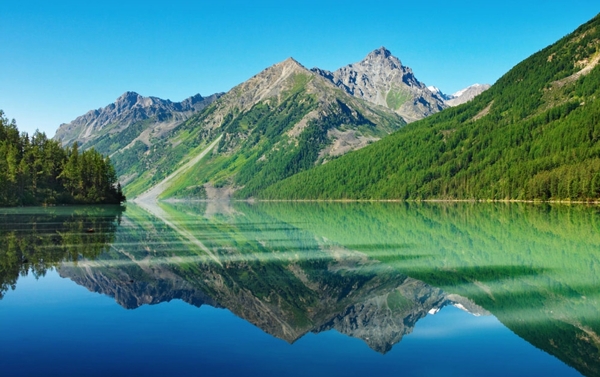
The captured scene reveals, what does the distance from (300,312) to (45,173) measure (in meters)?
124

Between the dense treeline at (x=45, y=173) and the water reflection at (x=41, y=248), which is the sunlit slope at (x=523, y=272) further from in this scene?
the dense treeline at (x=45, y=173)

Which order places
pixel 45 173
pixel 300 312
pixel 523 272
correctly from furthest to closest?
pixel 45 173, pixel 523 272, pixel 300 312

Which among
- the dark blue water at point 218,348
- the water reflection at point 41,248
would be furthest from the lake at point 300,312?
the water reflection at point 41,248

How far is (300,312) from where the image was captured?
728 inches

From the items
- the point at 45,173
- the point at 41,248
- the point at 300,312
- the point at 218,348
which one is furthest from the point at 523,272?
the point at 45,173

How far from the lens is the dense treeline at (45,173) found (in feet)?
358

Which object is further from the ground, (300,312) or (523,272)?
(523,272)

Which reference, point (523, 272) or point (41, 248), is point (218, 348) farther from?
point (41, 248)

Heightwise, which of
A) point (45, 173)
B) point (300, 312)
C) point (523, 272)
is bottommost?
point (300, 312)

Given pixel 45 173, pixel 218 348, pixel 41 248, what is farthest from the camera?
pixel 45 173

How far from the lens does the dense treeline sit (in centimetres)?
10919

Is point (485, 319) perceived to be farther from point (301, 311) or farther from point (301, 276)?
point (301, 276)

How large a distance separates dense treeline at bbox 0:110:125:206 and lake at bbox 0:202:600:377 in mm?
85906

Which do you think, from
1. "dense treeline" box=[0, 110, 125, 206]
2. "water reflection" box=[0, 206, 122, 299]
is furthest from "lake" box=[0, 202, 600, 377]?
"dense treeline" box=[0, 110, 125, 206]
